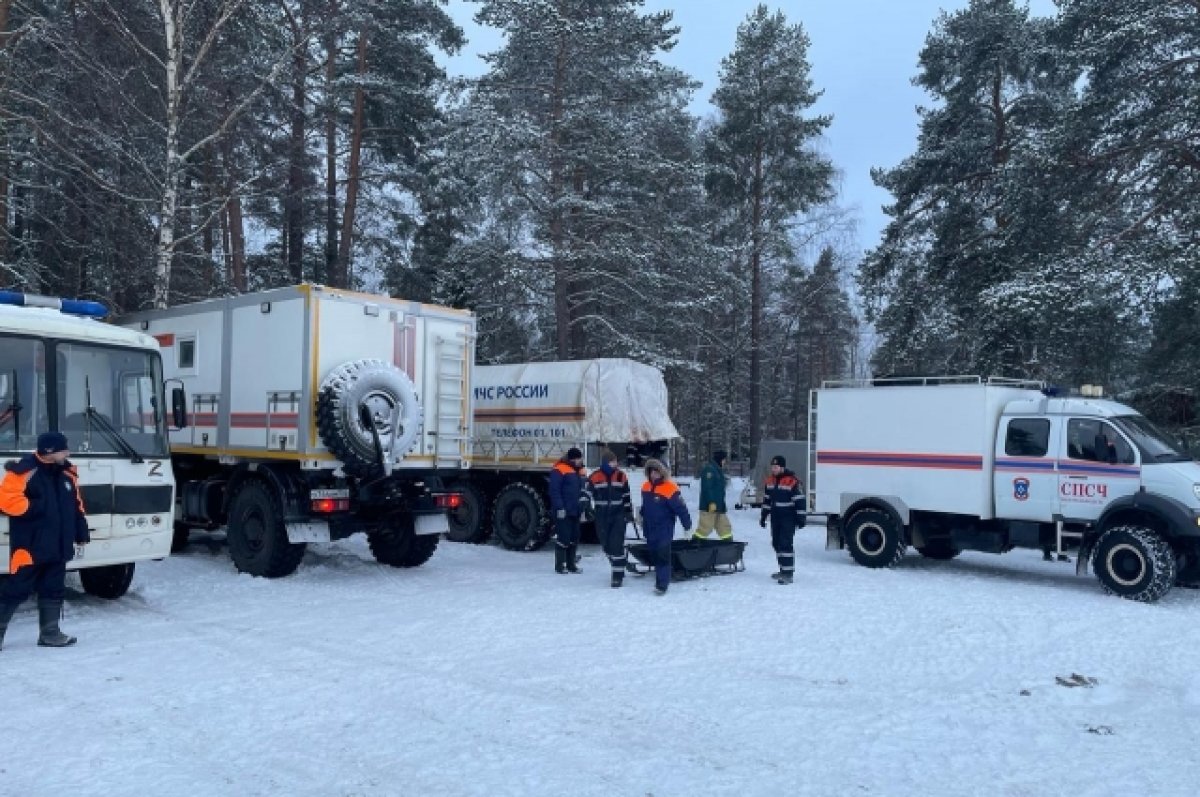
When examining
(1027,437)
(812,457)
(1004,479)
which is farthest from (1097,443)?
(812,457)

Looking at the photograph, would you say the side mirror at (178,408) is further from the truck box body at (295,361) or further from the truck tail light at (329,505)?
the truck tail light at (329,505)

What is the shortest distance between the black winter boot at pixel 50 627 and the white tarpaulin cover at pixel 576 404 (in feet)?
29.4

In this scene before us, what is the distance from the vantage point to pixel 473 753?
5.51m

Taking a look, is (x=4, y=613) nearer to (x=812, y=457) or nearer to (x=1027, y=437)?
(x=812, y=457)

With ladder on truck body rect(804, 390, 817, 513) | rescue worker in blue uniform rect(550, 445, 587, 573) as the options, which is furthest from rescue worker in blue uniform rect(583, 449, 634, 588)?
ladder on truck body rect(804, 390, 817, 513)

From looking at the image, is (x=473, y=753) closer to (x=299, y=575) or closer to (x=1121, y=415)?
(x=299, y=575)

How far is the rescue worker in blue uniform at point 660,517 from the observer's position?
36.8 feet

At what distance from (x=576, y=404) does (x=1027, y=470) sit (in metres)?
6.90

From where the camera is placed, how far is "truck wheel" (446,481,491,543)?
16.6m

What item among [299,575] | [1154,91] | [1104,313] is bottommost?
[299,575]

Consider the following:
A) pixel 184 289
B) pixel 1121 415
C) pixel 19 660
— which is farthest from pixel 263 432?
pixel 1121 415

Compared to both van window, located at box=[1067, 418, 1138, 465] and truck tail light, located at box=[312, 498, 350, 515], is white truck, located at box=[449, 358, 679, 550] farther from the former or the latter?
van window, located at box=[1067, 418, 1138, 465]

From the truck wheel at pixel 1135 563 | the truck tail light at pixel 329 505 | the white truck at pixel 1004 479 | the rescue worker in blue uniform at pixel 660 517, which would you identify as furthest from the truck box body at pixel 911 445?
the truck tail light at pixel 329 505

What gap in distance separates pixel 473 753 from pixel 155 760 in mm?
1720
